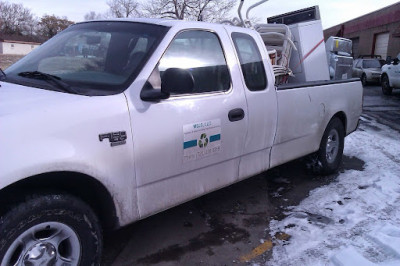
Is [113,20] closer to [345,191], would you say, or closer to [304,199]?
[304,199]

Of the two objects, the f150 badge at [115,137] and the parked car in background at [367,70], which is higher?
the f150 badge at [115,137]

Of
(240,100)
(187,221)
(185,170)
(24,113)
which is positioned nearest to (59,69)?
(24,113)

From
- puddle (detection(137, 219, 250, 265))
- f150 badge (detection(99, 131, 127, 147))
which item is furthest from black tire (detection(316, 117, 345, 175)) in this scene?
f150 badge (detection(99, 131, 127, 147))

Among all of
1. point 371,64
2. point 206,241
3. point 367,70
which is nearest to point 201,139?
point 206,241

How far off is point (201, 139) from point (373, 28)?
34.4m

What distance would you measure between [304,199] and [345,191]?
591 millimetres

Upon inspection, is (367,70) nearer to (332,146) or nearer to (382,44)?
(382,44)

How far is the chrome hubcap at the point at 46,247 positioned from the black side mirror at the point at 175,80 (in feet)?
3.71

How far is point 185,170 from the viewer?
3010 millimetres

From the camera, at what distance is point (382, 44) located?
103ft

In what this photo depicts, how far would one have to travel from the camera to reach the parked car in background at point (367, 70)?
20516 mm

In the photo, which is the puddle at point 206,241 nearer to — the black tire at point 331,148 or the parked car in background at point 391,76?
the black tire at point 331,148

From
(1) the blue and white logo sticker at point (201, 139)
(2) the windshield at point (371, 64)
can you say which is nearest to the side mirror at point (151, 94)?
(1) the blue and white logo sticker at point (201, 139)

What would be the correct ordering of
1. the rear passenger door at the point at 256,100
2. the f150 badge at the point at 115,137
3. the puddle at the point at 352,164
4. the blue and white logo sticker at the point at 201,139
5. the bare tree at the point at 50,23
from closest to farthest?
the f150 badge at the point at 115,137
the blue and white logo sticker at the point at 201,139
the rear passenger door at the point at 256,100
the puddle at the point at 352,164
the bare tree at the point at 50,23
